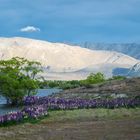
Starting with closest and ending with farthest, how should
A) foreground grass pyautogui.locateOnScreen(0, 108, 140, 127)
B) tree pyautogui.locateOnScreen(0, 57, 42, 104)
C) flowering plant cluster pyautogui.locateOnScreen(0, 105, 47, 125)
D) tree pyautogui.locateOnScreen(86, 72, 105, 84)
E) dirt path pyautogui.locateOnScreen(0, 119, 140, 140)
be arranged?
dirt path pyautogui.locateOnScreen(0, 119, 140, 140)
flowering plant cluster pyautogui.locateOnScreen(0, 105, 47, 125)
foreground grass pyautogui.locateOnScreen(0, 108, 140, 127)
tree pyautogui.locateOnScreen(0, 57, 42, 104)
tree pyautogui.locateOnScreen(86, 72, 105, 84)

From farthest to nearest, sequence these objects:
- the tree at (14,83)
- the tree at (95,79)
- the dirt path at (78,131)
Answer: the tree at (95,79), the tree at (14,83), the dirt path at (78,131)

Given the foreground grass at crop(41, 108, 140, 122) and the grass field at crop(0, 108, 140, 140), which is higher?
the foreground grass at crop(41, 108, 140, 122)

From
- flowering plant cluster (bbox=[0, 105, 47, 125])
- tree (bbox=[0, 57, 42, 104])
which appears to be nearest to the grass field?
flowering plant cluster (bbox=[0, 105, 47, 125])

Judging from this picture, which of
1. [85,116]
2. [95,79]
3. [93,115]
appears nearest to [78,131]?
[85,116]

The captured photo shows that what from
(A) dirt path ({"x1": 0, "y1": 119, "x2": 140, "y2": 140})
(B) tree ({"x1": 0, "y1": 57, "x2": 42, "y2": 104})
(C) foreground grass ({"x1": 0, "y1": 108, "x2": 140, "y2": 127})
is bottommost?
(A) dirt path ({"x1": 0, "y1": 119, "x2": 140, "y2": 140})

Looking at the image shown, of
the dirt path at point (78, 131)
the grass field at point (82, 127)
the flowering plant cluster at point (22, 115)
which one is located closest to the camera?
the dirt path at point (78, 131)

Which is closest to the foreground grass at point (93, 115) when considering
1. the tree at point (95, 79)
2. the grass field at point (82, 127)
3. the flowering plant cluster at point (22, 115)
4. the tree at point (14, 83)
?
the grass field at point (82, 127)

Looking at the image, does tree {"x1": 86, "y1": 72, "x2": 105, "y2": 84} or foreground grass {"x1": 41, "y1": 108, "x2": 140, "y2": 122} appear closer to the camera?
foreground grass {"x1": 41, "y1": 108, "x2": 140, "y2": 122}

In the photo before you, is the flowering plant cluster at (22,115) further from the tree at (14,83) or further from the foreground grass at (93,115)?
the tree at (14,83)

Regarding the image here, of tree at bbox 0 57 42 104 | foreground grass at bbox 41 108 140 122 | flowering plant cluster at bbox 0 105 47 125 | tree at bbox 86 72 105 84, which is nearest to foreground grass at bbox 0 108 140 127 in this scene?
foreground grass at bbox 41 108 140 122

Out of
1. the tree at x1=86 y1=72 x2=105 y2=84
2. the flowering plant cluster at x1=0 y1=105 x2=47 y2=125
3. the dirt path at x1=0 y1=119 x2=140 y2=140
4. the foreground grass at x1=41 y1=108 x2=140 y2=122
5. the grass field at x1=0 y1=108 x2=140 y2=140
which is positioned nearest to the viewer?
the dirt path at x1=0 y1=119 x2=140 y2=140

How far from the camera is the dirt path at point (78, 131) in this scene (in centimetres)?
1905

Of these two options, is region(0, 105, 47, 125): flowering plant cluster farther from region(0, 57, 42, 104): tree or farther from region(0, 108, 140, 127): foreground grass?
region(0, 57, 42, 104): tree

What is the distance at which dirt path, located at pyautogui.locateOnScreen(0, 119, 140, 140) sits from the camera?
1905 centimetres
